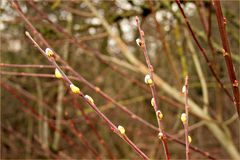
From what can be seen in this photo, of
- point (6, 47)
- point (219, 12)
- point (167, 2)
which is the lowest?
point (219, 12)

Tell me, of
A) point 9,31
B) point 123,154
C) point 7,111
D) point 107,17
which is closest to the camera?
point 107,17

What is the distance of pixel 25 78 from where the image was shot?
476 cm

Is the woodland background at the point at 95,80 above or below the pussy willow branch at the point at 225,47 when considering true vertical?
above

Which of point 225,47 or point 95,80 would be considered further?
point 95,80

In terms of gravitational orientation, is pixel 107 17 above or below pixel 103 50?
above

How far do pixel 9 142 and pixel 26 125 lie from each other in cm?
56

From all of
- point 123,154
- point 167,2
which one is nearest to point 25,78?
point 123,154

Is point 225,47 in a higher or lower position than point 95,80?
lower

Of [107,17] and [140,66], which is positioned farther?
[107,17]

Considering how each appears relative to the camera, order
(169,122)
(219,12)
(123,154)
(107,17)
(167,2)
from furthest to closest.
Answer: (169,122)
(123,154)
(107,17)
(167,2)
(219,12)

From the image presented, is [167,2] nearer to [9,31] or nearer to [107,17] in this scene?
[107,17]

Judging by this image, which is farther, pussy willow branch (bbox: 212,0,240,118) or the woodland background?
the woodland background

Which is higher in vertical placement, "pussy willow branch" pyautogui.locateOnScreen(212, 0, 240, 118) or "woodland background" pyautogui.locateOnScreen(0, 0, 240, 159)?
"woodland background" pyautogui.locateOnScreen(0, 0, 240, 159)

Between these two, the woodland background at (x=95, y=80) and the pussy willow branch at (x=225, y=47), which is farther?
the woodland background at (x=95, y=80)
